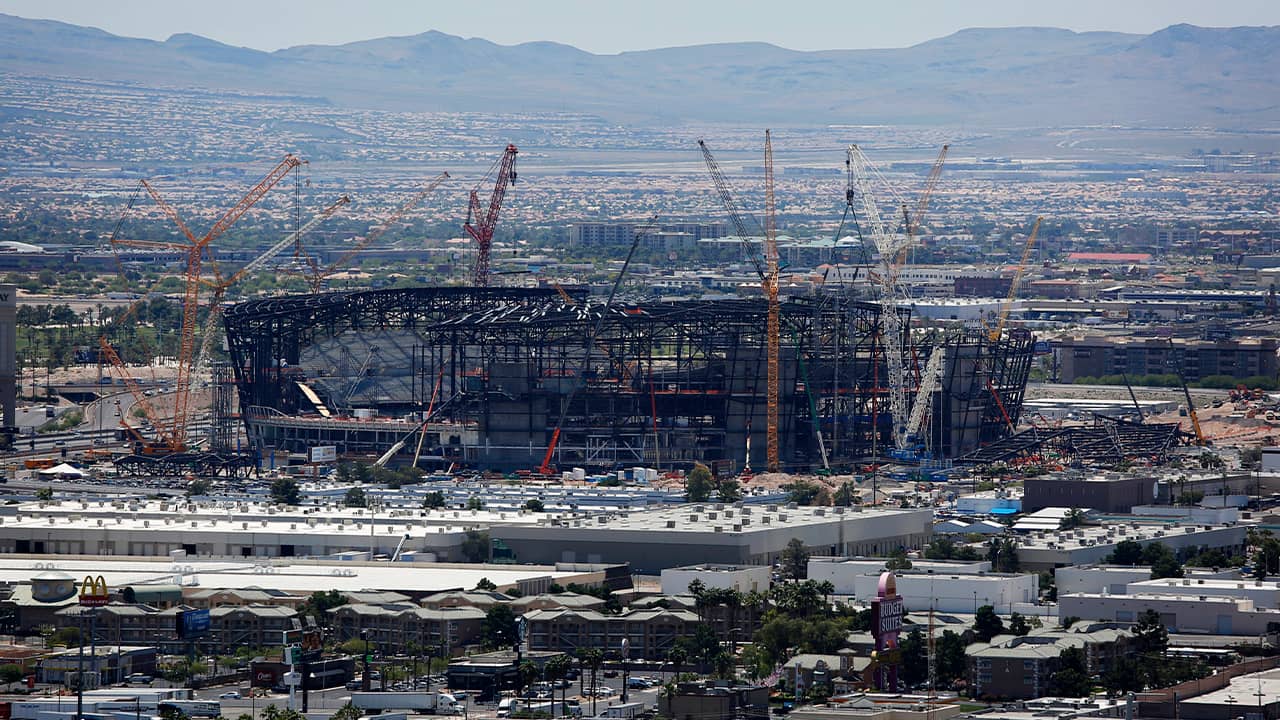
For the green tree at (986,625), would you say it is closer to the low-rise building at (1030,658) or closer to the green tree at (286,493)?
the low-rise building at (1030,658)

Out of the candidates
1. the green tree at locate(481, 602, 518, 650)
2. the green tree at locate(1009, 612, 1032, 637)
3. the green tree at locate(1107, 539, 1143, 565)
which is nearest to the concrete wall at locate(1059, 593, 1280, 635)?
the green tree at locate(1009, 612, 1032, 637)

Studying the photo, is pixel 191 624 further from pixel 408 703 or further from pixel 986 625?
pixel 986 625

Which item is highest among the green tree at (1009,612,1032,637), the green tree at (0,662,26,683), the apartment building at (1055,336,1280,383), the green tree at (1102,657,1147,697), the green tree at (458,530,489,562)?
the green tree at (1102,657,1147,697)

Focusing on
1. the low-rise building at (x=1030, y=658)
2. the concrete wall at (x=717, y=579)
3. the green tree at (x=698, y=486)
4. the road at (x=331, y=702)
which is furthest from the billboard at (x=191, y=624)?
the green tree at (x=698, y=486)

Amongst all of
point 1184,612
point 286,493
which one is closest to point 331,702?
point 1184,612

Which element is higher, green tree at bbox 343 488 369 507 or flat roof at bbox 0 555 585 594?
flat roof at bbox 0 555 585 594

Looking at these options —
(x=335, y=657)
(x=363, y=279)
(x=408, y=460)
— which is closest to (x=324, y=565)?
(x=335, y=657)

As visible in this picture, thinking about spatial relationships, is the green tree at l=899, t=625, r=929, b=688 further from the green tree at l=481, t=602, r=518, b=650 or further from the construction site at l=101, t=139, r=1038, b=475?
the construction site at l=101, t=139, r=1038, b=475

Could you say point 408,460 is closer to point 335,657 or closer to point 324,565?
point 324,565
